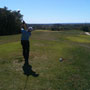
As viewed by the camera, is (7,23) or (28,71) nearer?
(28,71)

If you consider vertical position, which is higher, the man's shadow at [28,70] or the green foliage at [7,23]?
the green foliage at [7,23]

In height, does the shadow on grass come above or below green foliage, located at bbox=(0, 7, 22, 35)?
below

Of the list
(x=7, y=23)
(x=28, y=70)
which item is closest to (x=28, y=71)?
(x=28, y=70)

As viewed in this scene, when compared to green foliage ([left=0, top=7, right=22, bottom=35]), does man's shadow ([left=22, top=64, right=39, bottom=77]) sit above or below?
below

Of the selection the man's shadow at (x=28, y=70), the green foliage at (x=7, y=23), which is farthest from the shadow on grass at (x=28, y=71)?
the green foliage at (x=7, y=23)

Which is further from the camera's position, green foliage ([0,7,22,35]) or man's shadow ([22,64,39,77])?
green foliage ([0,7,22,35])

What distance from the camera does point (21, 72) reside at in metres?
5.48

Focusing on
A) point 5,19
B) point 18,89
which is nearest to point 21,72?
point 18,89

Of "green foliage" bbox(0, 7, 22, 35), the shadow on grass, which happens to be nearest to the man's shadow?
the shadow on grass

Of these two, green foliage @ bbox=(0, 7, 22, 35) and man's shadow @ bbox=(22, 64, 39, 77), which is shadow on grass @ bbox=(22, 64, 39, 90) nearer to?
man's shadow @ bbox=(22, 64, 39, 77)

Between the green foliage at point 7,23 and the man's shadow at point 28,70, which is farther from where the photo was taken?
the green foliage at point 7,23

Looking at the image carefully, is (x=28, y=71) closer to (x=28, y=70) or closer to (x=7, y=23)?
(x=28, y=70)

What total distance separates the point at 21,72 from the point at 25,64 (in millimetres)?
1037

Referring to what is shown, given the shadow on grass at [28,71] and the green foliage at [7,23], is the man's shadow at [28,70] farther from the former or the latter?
the green foliage at [7,23]
